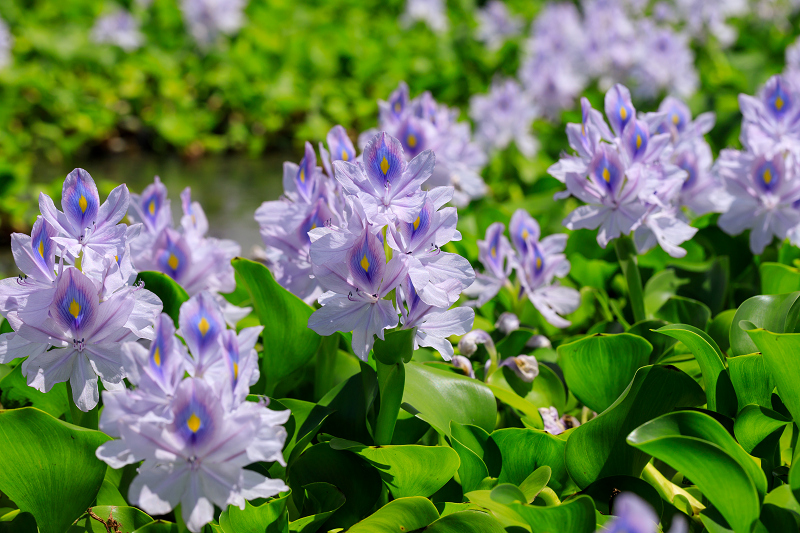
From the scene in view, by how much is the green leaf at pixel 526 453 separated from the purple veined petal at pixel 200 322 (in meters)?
0.64

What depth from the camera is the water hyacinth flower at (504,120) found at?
368cm

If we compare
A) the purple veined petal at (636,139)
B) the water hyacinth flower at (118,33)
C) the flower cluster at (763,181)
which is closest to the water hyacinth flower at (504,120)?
the flower cluster at (763,181)

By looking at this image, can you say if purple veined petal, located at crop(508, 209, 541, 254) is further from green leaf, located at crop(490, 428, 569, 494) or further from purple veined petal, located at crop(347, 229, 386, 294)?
purple veined petal, located at crop(347, 229, 386, 294)

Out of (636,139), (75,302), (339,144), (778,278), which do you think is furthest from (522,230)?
(75,302)

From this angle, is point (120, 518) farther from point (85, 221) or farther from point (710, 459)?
point (710, 459)

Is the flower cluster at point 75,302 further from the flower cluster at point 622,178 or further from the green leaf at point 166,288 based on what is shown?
the flower cluster at point 622,178

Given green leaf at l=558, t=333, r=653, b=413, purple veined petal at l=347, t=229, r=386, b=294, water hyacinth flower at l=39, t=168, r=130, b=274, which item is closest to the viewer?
purple veined petal at l=347, t=229, r=386, b=294

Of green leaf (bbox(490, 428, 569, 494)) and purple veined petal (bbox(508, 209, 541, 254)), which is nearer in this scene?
green leaf (bbox(490, 428, 569, 494))

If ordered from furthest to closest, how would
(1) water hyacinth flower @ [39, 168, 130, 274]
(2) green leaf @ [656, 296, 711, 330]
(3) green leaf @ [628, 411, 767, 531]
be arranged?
(2) green leaf @ [656, 296, 711, 330] → (1) water hyacinth flower @ [39, 168, 130, 274] → (3) green leaf @ [628, 411, 767, 531]

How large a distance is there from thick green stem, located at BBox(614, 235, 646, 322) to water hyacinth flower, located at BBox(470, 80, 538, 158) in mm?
1846

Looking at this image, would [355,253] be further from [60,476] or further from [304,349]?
[60,476]

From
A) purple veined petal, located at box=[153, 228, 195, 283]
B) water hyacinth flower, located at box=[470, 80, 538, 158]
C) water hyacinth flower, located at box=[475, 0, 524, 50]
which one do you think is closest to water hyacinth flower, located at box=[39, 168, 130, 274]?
purple veined petal, located at box=[153, 228, 195, 283]

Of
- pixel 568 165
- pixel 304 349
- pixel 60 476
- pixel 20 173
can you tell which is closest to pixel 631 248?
pixel 568 165

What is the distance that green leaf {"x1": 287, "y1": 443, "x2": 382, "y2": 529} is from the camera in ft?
5.04
